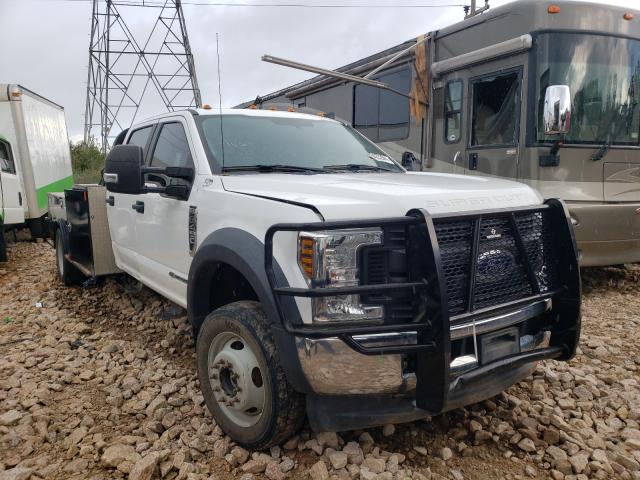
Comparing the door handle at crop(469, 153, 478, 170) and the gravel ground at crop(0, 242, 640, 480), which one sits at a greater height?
the door handle at crop(469, 153, 478, 170)

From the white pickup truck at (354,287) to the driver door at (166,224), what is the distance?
44 mm

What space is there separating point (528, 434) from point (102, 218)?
4443 mm

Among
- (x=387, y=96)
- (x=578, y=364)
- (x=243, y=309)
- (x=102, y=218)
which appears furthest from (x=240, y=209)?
(x=387, y=96)

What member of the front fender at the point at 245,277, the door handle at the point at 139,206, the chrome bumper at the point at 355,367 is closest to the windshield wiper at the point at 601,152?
the chrome bumper at the point at 355,367

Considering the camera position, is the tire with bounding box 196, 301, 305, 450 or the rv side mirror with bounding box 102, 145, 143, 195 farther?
the rv side mirror with bounding box 102, 145, 143, 195

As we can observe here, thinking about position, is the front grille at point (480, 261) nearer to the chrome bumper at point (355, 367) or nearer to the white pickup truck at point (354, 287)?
the white pickup truck at point (354, 287)

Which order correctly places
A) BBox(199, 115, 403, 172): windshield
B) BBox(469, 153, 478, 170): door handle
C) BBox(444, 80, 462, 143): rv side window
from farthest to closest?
1. BBox(444, 80, 462, 143): rv side window
2. BBox(469, 153, 478, 170): door handle
3. BBox(199, 115, 403, 172): windshield

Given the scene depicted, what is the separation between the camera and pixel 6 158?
9359 millimetres

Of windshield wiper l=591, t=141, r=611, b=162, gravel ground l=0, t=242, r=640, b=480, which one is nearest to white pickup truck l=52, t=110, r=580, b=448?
gravel ground l=0, t=242, r=640, b=480

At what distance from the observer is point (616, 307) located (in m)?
5.43

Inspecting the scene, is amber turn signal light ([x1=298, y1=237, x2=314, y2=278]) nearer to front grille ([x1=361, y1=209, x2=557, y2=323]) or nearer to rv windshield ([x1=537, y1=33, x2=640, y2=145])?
front grille ([x1=361, y1=209, x2=557, y2=323])

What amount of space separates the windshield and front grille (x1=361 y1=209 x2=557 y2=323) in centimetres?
134

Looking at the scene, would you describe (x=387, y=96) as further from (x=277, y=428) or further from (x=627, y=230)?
(x=277, y=428)

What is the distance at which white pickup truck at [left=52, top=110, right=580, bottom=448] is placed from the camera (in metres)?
2.23
